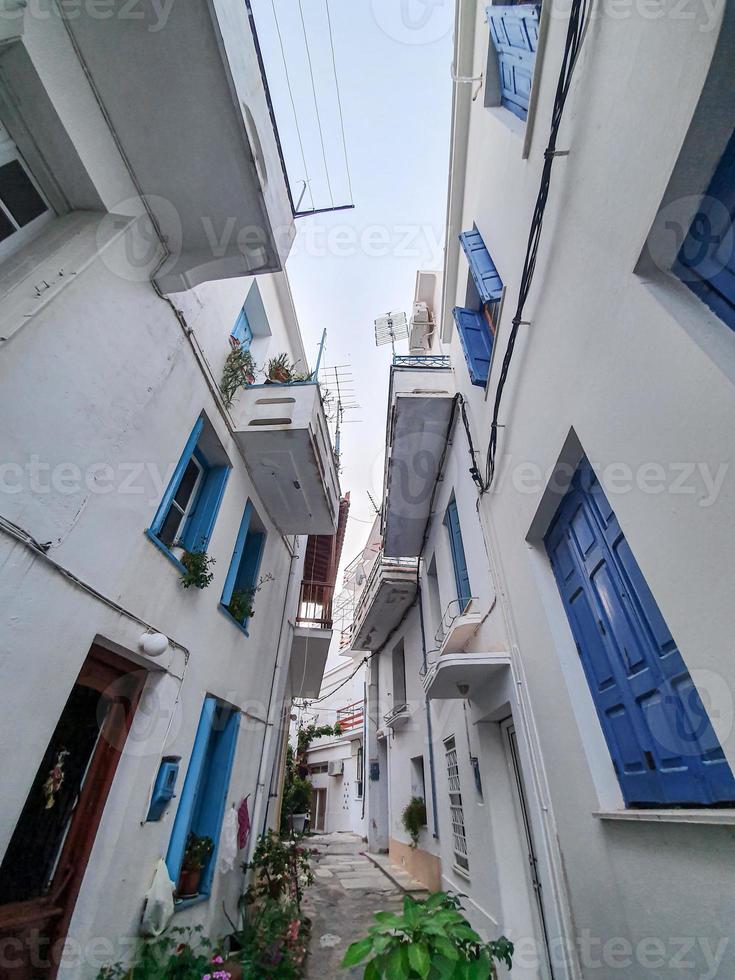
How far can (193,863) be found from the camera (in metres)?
4.04

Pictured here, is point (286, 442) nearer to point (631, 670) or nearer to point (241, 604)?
point (241, 604)

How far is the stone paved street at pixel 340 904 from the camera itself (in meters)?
4.75

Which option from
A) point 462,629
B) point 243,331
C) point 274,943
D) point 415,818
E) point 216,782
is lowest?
point 274,943

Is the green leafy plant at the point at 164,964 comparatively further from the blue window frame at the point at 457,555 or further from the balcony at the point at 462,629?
the blue window frame at the point at 457,555

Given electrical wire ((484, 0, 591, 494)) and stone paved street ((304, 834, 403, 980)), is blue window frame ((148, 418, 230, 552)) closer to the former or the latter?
electrical wire ((484, 0, 591, 494))

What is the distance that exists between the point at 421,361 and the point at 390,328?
17.1 ft

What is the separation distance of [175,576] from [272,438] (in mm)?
2355

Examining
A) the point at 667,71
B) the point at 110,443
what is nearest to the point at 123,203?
the point at 110,443

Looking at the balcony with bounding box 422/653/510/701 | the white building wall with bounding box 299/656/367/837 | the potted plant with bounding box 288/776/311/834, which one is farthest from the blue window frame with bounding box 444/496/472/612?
the potted plant with bounding box 288/776/311/834

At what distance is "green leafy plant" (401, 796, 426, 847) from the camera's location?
856 cm

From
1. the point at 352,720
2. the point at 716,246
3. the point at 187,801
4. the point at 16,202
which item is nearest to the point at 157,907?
the point at 187,801

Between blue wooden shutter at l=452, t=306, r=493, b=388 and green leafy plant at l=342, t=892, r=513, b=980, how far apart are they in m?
5.02

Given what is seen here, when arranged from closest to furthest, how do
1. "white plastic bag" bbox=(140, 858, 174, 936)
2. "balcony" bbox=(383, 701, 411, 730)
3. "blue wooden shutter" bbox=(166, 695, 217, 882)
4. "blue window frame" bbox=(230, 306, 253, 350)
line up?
"white plastic bag" bbox=(140, 858, 174, 936)
"blue wooden shutter" bbox=(166, 695, 217, 882)
"blue window frame" bbox=(230, 306, 253, 350)
"balcony" bbox=(383, 701, 411, 730)

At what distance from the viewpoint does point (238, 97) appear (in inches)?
130
